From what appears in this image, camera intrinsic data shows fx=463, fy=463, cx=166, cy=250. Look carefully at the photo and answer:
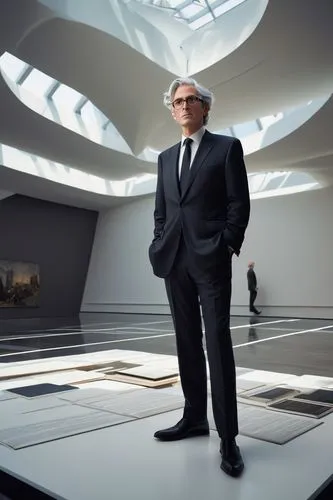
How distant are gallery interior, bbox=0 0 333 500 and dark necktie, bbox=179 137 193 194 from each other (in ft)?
5.81

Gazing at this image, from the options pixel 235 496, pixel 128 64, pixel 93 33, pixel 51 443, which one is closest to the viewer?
pixel 235 496

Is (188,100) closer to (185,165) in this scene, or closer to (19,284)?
(185,165)

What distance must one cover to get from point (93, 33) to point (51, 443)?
415 inches

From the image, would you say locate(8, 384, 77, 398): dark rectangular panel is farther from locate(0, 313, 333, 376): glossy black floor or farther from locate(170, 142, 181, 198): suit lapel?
locate(170, 142, 181, 198): suit lapel

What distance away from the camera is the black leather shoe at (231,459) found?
102 inches

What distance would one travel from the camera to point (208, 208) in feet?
10.1

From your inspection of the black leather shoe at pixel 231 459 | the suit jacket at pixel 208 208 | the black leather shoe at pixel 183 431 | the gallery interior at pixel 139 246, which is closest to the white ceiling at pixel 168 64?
the gallery interior at pixel 139 246

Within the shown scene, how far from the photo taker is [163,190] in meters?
3.40

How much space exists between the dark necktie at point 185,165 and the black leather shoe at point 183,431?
164cm

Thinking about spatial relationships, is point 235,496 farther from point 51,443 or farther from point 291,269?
point 291,269

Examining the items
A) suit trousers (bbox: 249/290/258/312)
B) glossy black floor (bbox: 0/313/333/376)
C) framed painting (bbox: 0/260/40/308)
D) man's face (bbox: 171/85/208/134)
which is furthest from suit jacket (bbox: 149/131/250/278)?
framed painting (bbox: 0/260/40/308)

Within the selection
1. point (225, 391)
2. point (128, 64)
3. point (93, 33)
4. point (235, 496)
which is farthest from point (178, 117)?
point (128, 64)

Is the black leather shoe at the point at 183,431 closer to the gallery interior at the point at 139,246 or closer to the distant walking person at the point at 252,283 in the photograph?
the gallery interior at the point at 139,246

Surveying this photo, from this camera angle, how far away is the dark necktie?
10.5 feet
